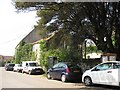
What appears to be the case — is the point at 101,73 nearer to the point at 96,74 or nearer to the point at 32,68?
the point at 96,74

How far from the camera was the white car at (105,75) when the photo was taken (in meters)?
17.0

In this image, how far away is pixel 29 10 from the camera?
2341 cm

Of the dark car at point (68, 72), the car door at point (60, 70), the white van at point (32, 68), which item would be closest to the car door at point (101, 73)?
the dark car at point (68, 72)

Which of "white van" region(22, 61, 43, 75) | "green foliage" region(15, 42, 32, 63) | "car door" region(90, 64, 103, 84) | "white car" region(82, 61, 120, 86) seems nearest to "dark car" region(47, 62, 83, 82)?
"white car" region(82, 61, 120, 86)

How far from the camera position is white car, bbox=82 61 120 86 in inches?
667

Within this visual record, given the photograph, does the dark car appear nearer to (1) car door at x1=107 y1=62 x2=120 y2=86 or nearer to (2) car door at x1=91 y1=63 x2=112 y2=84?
(2) car door at x1=91 y1=63 x2=112 y2=84

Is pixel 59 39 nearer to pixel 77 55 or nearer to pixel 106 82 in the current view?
pixel 77 55

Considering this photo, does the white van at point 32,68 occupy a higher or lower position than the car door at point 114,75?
higher

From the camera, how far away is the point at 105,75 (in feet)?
→ 58.0

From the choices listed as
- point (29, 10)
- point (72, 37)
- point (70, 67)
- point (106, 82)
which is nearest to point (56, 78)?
point (70, 67)

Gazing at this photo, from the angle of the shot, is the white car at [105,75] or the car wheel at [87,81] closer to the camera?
the white car at [105,75]

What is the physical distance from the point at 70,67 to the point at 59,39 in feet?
17.6

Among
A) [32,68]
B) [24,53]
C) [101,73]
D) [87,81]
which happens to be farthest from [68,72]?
[24,53]

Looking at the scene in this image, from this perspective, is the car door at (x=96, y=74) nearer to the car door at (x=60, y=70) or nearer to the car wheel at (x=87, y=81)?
the car wheel at (x=87, y=81)
